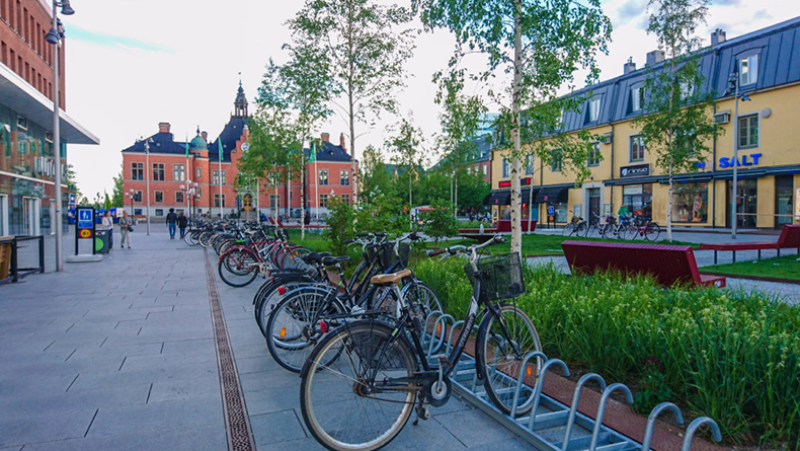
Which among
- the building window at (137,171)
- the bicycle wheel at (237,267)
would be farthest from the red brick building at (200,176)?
the bicycle wheel at (237,267)

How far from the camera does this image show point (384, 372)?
3.12 m

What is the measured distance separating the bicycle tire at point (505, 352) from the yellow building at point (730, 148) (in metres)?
18.6

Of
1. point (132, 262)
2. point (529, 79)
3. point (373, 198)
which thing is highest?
point (529, 79)

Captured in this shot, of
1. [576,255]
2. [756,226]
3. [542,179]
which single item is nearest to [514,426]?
[576,255]

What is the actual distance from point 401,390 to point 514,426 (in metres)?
→ 0.83

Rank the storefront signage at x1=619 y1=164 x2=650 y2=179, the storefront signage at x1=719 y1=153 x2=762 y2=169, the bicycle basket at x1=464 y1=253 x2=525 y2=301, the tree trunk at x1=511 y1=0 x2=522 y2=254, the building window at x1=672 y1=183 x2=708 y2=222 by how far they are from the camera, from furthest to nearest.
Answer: the storefront signage at x1=619 y1=164 x2=650 y2=179 < the building window at x1=672 y1=183 x2=708 y2=222 < the storefront signage at x1=719 y1=153 x2=762 y2=169 < the tree trunk at x1=511 y1=0 x2=522 y2=254 < the bicycle basket at x1=464 y1=253 x2=525 y2=301

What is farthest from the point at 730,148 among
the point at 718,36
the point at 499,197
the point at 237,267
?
the point at 237,267

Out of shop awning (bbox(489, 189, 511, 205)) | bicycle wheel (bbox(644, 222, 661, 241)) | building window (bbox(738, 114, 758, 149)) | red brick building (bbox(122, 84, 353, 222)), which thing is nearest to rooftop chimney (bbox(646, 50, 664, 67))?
building window (bbox(738, 114, 758, 149))

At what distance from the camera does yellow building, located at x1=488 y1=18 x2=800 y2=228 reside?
2570 centimetres

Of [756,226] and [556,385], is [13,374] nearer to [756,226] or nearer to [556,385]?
[556,385]

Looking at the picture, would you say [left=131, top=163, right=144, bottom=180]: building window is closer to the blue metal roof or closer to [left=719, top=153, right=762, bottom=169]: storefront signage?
the blue metal roof

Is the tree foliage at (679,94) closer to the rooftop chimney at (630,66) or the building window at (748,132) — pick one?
the building window at (748,132)

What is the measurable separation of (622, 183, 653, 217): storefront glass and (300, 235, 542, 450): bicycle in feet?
106

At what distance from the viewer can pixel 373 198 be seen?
36.8 feet
